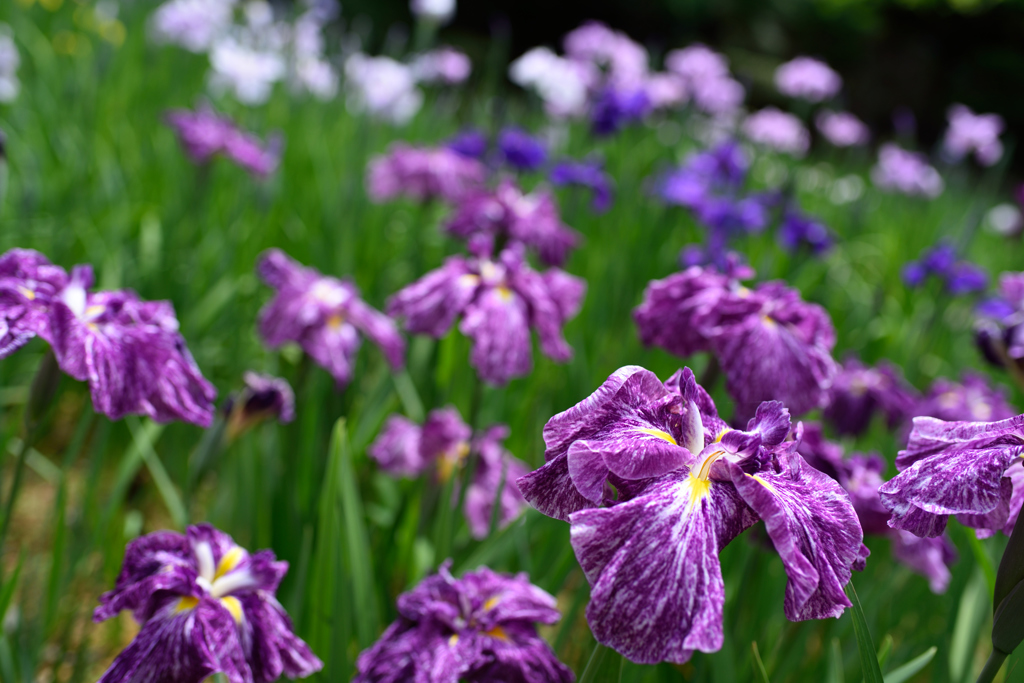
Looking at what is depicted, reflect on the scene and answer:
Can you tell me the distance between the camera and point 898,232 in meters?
5.52

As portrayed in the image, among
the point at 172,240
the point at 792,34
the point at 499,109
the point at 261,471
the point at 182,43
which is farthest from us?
the point at 792,34

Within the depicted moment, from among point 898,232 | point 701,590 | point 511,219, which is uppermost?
point 701,590

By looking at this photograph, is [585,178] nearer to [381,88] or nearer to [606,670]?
[606,670]

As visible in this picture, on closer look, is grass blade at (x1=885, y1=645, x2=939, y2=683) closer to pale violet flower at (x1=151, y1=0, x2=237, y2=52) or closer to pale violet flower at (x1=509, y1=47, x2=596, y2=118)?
pale violet flower at (x1=509, y1=47, x2=596, y2=118)

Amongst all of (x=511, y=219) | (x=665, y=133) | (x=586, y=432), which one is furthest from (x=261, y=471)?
(x=665, y=133)

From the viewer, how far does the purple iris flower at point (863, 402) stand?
2.07m

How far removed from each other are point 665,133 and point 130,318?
622cm

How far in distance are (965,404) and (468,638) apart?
1771 millimetres

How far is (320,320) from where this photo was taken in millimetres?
1611

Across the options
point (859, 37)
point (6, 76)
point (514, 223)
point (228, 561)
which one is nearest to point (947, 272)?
point (514, 223)

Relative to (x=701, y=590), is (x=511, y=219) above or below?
below

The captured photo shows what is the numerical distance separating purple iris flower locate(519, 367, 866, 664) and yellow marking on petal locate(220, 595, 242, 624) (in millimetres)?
444

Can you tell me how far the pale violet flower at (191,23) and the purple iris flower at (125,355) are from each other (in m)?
4.58

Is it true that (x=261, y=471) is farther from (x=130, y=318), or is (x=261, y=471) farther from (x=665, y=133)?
(x=665, y=133)
